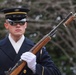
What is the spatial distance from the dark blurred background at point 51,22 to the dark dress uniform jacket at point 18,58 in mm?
6169

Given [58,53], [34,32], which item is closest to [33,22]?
[34,32]

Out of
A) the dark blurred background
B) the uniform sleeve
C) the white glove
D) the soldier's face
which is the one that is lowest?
the dark blurred background

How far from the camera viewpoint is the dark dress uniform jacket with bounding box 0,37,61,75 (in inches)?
269

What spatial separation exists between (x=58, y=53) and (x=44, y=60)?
8.53 m

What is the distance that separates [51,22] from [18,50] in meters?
6.96

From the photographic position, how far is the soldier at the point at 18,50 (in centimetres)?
679

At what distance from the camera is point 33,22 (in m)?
13.8

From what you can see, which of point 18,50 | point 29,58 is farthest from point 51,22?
point 29,58

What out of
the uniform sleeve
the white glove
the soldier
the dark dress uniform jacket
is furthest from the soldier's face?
the uniform sleeve

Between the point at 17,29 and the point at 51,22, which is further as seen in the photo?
the point at 51,22

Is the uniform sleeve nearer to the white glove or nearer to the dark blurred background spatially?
the white glove

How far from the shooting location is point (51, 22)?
542 inches

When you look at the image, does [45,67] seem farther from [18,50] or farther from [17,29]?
[17,29]

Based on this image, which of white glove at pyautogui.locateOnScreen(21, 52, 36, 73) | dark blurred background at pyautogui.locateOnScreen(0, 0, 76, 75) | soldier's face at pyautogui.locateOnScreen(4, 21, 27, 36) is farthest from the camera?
dark blurred background at pyautogui.locateOnScreen(0, 0, 76, 75)
